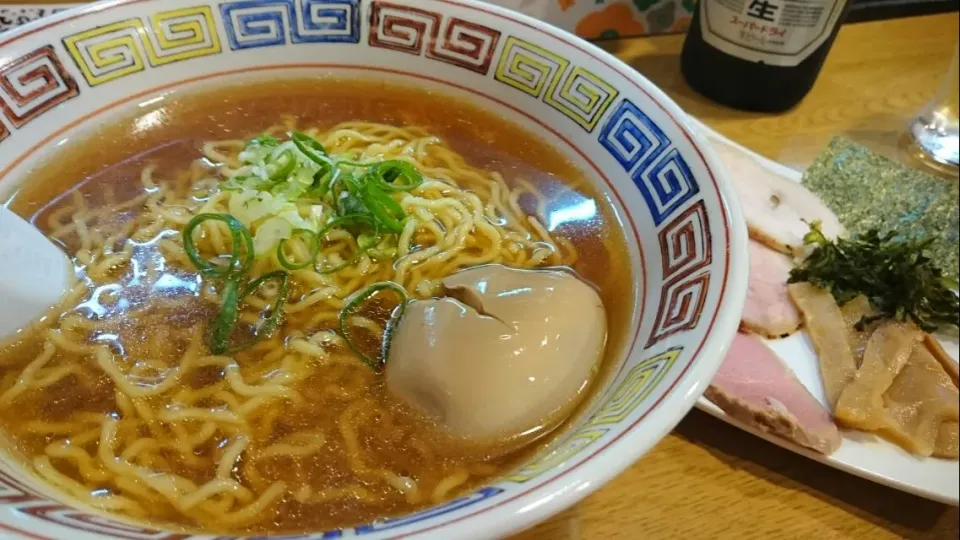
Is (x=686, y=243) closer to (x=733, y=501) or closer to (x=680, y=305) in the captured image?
(x=680, y=305)

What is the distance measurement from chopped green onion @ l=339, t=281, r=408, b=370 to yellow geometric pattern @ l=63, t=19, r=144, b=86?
675 millimetres

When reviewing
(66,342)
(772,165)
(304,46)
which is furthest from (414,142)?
(772,165)

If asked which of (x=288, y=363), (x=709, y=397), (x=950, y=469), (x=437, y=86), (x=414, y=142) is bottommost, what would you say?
(x=950, y=469)

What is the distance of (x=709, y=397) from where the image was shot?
4.11 ft

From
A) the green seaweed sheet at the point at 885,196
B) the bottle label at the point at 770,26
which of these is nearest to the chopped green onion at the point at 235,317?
the bottle label at the point at 770,26

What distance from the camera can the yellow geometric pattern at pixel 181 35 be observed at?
139 cm

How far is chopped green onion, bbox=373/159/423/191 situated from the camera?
4.22 feet

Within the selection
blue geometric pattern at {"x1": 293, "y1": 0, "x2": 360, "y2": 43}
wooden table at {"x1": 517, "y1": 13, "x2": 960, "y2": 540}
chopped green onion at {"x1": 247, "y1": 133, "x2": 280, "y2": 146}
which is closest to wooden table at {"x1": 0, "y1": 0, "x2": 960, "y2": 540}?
wooden table at {"x1": 517, "y1": 13, "x2": 960, "y2": 540}

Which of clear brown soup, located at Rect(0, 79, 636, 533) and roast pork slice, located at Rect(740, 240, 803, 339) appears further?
roast pork slice, located at Rect(740, 240, 803, 339)

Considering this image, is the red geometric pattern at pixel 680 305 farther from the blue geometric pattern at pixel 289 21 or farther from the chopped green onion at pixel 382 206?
the blue geometric pattern at pixel 289 21

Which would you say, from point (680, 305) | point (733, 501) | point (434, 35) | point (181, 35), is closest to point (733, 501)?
point (733, 501)

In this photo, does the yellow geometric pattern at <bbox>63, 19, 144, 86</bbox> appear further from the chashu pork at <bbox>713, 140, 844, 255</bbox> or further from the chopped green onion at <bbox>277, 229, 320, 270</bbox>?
the chashu pork at <bbox>713, 140, 844, 255</bbox>

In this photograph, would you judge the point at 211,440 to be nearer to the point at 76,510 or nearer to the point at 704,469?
the point at 76,510

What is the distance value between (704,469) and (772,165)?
101 cm
